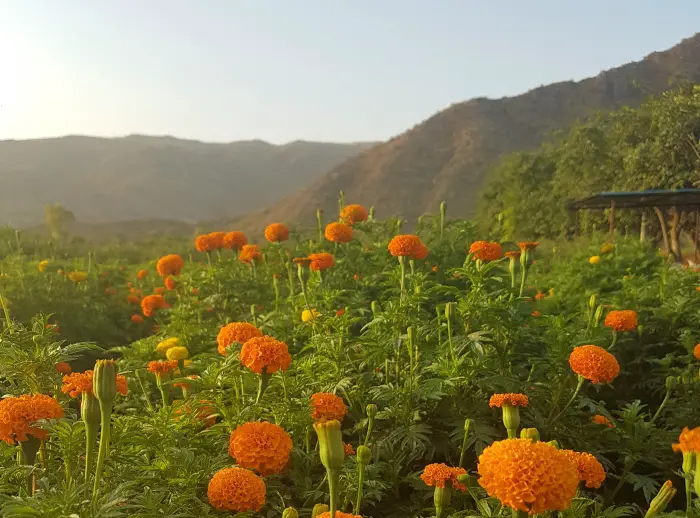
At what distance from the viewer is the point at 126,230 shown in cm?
5597

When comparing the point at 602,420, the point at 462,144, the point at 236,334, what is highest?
the point at 462,144

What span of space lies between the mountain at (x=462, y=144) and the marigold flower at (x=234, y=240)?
120ft

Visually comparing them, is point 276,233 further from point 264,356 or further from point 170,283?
point 264,356

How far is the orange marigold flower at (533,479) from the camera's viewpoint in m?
1.12

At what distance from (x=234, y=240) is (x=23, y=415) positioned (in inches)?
123

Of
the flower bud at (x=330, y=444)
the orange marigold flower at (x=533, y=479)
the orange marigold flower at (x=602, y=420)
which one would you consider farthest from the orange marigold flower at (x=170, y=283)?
the orange marigold flower at (x=533, y=479)

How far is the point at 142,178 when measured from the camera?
8625cm

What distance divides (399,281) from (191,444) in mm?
1570

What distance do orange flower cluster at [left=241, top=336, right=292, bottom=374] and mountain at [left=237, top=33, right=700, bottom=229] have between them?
39.2 metres

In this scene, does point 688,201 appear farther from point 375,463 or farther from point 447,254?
point 375,463

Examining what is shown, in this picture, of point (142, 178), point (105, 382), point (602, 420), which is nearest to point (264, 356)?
point (105, 382)

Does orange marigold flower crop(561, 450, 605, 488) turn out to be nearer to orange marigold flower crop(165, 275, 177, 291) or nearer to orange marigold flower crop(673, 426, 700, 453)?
orange marigold flower crop(673, 426, 700, 453)

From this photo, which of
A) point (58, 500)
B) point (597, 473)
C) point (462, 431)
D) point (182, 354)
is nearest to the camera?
point (58, 500)

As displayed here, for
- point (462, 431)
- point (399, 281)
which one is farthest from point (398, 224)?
point (462, 431)
